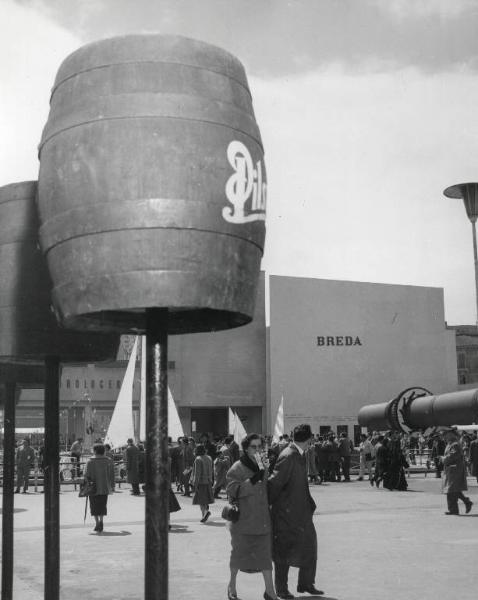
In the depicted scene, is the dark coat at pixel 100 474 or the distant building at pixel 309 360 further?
the distant building at pixel 309 360

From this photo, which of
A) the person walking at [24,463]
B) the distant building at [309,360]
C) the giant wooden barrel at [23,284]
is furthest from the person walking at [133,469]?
the distant building at [309,360]

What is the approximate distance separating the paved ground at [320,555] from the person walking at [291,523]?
0.36 meters

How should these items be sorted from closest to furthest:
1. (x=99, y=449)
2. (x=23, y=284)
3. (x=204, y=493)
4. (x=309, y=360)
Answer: (x=23, y=284), (x=99, y=449), (x=204, y=493), (x=309, y=360)

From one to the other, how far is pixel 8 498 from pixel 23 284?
207 cm

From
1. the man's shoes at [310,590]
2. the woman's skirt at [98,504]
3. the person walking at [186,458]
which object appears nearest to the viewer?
the man's shoes at [310,590]

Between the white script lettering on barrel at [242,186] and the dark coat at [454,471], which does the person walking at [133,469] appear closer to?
the dark coat at [454,471]

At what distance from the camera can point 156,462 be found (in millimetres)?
2805

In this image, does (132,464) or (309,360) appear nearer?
(132,464)

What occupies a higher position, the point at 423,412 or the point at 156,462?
the point at 423,412

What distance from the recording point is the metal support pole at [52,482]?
410cm

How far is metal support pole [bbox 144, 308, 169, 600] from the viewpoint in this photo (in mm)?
2713

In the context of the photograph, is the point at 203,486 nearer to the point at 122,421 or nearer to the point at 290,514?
the point at 290,514

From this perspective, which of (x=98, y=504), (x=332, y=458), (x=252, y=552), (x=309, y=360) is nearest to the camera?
(x=252, y=552)

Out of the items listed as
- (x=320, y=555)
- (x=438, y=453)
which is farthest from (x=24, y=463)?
(x=438, y=453)
